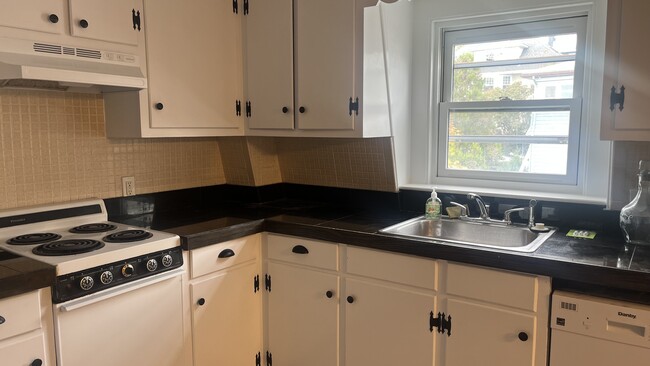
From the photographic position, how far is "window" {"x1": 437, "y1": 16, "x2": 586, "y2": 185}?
253 cm

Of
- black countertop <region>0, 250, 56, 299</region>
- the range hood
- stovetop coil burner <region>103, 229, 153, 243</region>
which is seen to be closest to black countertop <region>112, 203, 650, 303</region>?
stovetop coil burner <region>103, 229, 153, 243</region>

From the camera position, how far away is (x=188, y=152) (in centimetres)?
300

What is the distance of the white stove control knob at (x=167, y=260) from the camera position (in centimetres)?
213

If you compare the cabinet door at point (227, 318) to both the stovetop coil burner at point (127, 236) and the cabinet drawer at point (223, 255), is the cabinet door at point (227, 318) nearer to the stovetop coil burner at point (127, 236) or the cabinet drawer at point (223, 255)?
the cabinet drawer at point (223, 255)

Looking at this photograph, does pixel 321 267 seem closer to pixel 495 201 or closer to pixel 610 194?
pixel 495 201

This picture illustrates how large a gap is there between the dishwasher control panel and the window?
93cm

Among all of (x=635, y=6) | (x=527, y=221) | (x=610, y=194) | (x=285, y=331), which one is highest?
(x=635, y=6)

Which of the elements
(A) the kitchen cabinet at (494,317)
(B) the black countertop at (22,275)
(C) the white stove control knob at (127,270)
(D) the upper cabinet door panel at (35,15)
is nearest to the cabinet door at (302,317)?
(A) the kitchen cabinet at (494,317)

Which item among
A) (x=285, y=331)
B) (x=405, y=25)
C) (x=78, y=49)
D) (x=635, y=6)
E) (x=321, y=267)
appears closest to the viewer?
(x=635, y=6)

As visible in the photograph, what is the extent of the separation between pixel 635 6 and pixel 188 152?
92.0 inches

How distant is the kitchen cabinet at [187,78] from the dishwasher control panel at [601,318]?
189cm

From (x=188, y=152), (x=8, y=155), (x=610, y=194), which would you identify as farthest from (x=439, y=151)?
(x=8, y=155)

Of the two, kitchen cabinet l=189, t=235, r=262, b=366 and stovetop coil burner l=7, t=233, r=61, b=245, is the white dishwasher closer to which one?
kitchen cabinet l=189, t=235, r=262, b=366

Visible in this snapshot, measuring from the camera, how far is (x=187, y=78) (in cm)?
259
